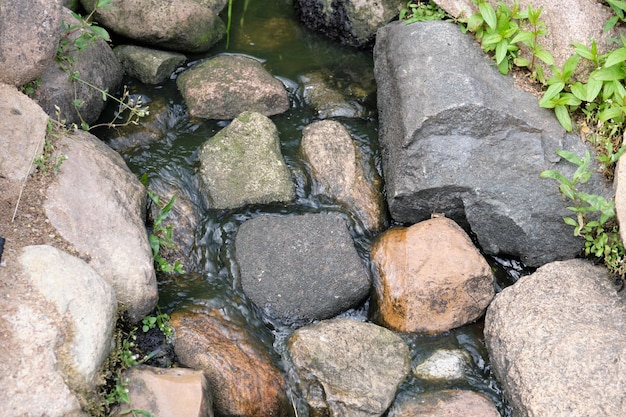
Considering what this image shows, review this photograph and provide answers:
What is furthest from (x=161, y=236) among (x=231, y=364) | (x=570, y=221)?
(x=570, y=221)

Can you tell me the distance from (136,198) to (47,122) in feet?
2.36

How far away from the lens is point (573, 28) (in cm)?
461

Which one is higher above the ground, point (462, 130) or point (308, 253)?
point (462, 130)

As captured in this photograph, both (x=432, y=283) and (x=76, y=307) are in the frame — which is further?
(x=432, y=283)

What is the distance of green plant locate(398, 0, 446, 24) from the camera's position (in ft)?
17.1

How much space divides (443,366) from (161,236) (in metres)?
2.00

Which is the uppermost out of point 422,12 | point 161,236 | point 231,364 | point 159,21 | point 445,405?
point 422,12

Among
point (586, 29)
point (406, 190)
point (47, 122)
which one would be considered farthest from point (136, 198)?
point (586, 29)

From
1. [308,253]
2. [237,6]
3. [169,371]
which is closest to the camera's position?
[169,371]

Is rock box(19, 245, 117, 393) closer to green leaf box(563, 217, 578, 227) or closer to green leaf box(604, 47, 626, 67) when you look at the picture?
green leaf box(563, 217, 578, 227)

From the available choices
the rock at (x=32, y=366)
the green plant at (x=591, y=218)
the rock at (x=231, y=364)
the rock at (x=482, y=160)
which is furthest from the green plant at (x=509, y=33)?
the rock at (x=32, y=366)

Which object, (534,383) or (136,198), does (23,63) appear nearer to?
(136,198)

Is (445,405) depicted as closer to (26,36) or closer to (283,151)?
(283,151)

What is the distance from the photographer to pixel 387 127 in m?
4.95
